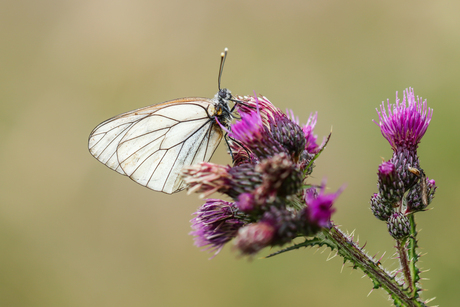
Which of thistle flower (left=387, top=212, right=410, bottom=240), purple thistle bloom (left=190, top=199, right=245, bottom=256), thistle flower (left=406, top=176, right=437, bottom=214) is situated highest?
thistle flower (left=406, top=176, right=437, bottom=214)

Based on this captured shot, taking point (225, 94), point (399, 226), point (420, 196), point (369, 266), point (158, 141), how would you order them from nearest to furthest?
1. point (369, 266)
2. point (399, 226)
3. point (420, 196)
4. point (225, 94)
5. point (158, 141)

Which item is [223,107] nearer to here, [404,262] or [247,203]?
[247,203]

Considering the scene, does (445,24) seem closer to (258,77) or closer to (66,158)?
(258,77)

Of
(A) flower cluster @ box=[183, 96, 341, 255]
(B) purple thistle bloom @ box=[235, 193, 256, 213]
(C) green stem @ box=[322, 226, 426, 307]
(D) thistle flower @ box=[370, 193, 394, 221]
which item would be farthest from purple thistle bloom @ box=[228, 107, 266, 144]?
(D) thistle flower @ box=[370, 193, 394, 221]

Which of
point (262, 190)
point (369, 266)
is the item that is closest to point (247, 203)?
point (262, 190)

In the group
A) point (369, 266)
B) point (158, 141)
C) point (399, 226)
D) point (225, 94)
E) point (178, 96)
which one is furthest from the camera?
point (178, 96)

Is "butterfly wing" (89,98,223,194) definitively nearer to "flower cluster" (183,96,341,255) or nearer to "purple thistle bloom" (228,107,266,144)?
"flower cluster" (183,96,341,255)

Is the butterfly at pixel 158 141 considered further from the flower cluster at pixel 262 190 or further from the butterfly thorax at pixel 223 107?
the flower cluster at pixel 262 190

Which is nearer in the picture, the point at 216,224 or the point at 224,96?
the point at 216,224

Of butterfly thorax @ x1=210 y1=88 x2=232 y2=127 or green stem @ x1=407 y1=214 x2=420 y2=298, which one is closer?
green stem @ x1=407 y1=214 x2=420 y2=298
